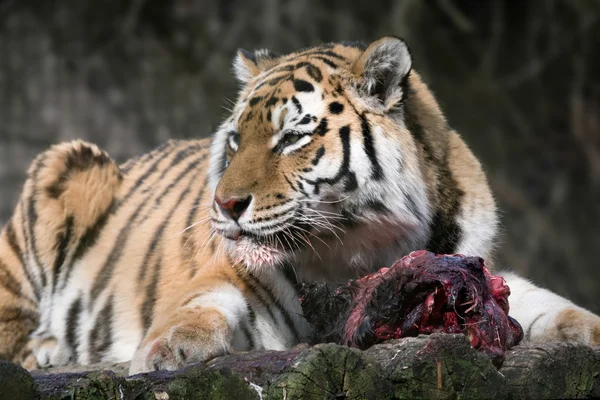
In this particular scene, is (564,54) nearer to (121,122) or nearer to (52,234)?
(121,122)

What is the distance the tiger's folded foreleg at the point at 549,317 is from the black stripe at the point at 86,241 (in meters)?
1.70

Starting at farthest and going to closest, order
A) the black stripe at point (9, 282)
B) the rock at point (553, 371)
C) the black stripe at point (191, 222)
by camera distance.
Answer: the black stripe at point (9, 282) < the black stripe at point (191, 222) < the rock at point (553, 371)

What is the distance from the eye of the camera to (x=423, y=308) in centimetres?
229

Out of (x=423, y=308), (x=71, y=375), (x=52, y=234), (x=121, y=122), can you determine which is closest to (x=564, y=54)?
(x=121, y=122)

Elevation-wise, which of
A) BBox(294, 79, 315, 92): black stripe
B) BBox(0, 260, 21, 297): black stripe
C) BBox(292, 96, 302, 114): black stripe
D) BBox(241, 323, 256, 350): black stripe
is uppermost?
BBox(294, 79, 315, 92): black stripe

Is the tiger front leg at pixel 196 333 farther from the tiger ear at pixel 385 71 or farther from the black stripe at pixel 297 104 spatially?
the tiger ear at pixel 385 71

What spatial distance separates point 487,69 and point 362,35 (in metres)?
0.94

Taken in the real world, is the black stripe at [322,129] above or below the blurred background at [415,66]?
above

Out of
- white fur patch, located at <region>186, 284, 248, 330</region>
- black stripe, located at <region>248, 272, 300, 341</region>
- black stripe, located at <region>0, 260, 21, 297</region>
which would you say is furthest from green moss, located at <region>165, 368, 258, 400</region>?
black stripe, located at <region>0, 260, 21, 297</region>

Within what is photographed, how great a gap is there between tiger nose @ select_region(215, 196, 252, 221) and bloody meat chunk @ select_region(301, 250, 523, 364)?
0.50 metres

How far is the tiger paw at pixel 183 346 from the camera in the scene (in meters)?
2.42

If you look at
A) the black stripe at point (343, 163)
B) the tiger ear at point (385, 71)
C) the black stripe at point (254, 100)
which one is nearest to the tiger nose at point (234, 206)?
the black stripe at point (343, 163)

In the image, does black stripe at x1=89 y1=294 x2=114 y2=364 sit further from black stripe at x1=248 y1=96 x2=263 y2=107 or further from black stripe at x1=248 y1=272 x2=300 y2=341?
black stripe at x1=248 y1=96 x2=263 y2=107

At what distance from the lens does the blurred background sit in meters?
6.73
